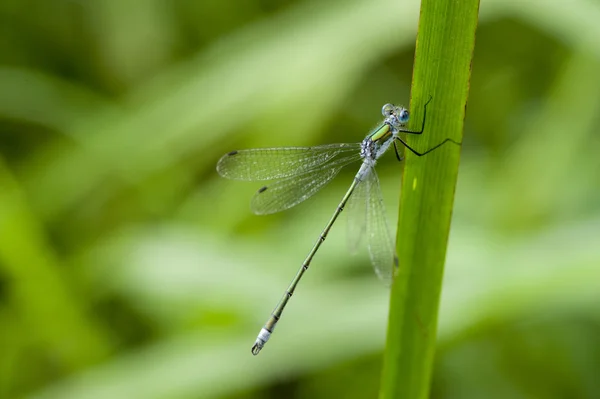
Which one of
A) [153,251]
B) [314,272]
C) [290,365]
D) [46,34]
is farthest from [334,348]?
[46,34]

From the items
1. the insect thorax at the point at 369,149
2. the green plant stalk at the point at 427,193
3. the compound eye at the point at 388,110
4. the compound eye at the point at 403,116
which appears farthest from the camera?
the insect thorax at the point at 369,149

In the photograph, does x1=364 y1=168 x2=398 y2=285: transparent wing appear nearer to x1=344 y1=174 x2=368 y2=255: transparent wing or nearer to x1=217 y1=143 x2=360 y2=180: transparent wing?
x1=344 y1=174 x2=368 y2=255: transparent wing

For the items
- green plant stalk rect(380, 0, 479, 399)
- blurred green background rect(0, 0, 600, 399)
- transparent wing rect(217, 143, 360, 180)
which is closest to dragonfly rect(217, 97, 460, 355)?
transparent wing rect(217, 143, 360, 180)

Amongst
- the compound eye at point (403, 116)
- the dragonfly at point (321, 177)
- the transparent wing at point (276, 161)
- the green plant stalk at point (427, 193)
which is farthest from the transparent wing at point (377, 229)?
the green plant stalk at point (427, 193)

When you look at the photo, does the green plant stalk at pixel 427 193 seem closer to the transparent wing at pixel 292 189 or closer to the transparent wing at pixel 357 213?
the transparent wing at pixel 357 213

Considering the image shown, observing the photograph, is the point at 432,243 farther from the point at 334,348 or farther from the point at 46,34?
the point at 46,34
